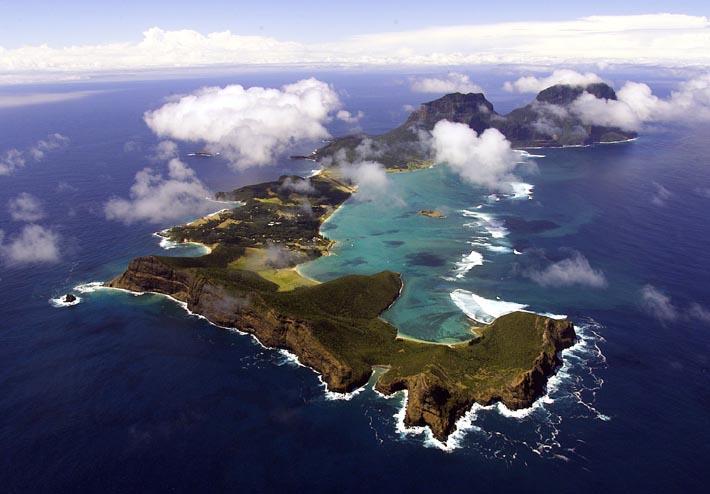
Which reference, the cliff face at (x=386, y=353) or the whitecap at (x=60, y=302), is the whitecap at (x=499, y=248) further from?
the whitecap at (x=60, y=302)

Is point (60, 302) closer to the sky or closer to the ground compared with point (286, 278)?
closer to the sky

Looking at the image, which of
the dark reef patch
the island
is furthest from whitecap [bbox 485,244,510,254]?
the island

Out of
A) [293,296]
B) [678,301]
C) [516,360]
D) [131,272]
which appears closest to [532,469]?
[516,360]

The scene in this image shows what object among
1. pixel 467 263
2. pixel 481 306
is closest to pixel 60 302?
pixel 481 306

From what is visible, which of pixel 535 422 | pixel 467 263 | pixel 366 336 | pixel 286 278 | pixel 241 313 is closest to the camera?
pixel 535 422

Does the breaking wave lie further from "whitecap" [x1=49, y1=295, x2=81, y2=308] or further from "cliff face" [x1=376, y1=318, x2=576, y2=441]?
"whitecap" [x1=49, y1=295, x2=81, y2=308]

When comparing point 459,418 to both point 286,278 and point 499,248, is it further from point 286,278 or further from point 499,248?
point 499,248

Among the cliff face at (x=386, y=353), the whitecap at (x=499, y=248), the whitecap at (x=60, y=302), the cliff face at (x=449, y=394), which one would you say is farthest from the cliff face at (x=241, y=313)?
the whitecap at (x=499, y=248)

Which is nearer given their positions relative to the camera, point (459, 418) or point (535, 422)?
point (535, 422)
